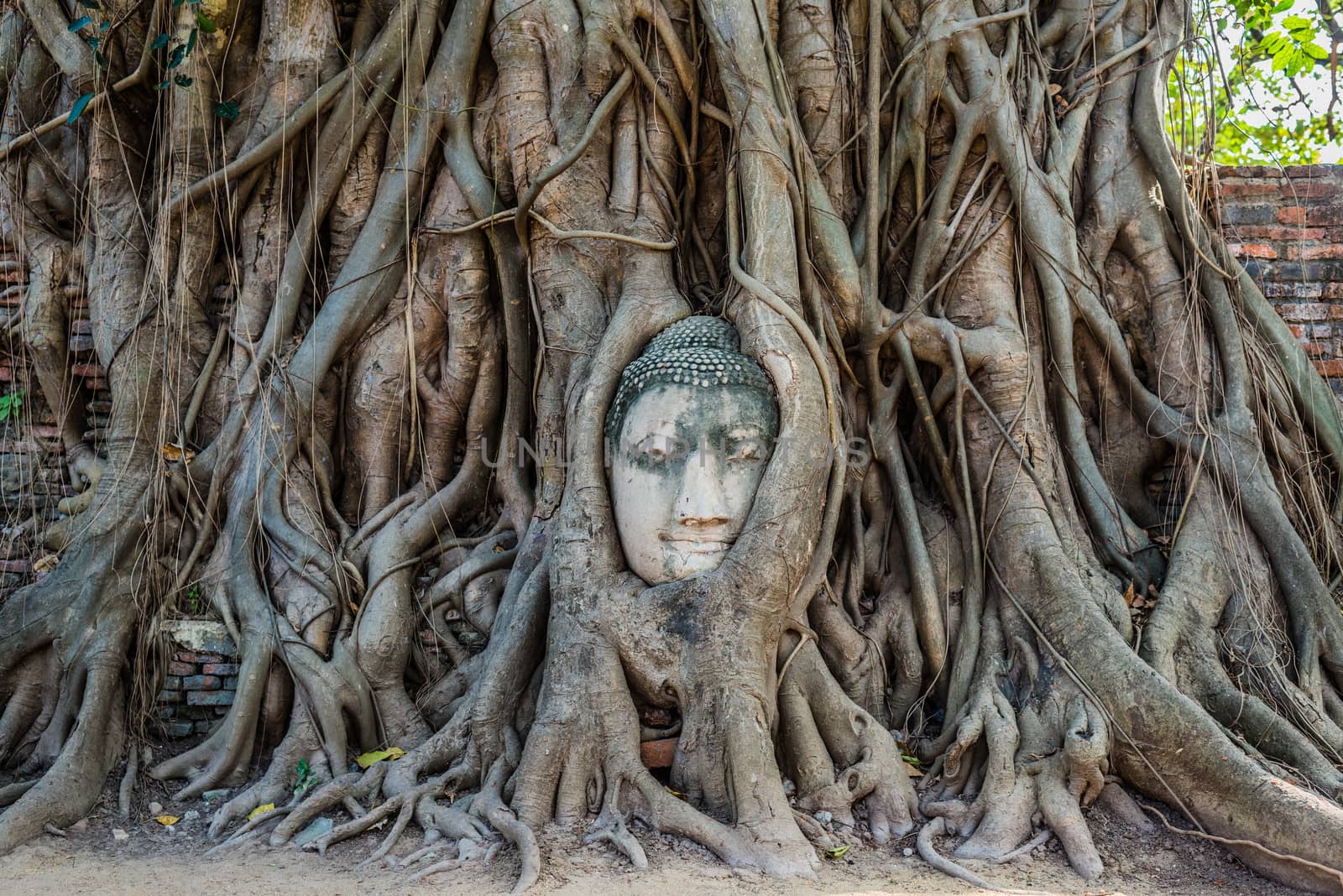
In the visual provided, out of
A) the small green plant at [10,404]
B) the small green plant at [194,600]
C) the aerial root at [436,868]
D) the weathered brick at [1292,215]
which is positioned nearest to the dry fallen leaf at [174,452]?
the small green plant at [194,600]

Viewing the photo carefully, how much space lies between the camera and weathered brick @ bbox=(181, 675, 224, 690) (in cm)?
353

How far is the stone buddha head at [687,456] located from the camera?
10.2 ft

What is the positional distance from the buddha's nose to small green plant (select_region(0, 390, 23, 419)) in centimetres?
266

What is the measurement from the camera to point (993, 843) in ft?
9.14

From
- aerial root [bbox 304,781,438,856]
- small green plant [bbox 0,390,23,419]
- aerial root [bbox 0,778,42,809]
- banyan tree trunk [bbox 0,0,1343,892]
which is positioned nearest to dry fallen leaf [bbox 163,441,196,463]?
banyan tree trunk [bbox 0,0,1343,892]

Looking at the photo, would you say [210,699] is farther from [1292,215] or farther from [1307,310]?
[1292,215]

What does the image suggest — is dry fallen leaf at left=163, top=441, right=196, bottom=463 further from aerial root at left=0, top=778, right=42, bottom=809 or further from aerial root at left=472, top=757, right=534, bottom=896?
aerial root at left=472, top=757, right=534, bottom=896

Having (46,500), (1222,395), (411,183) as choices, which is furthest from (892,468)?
(46,500)

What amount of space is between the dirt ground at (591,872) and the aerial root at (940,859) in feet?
0.08

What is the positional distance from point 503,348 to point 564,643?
126 cm

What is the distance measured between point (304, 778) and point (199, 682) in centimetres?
59

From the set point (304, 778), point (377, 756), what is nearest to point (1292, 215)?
point (377, 756)

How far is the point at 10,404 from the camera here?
13.4 feet

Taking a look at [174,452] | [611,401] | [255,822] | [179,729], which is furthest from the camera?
[174,452]
